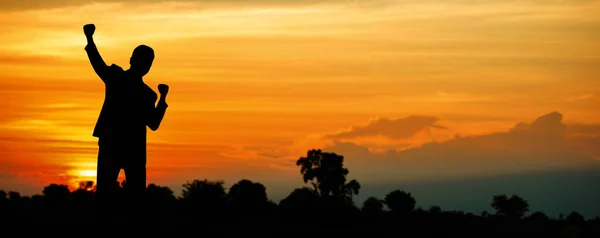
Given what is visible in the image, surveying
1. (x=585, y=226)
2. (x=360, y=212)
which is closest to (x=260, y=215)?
(x=360, y=212)

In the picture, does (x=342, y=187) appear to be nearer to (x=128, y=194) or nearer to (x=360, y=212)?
(x=360, y=212)

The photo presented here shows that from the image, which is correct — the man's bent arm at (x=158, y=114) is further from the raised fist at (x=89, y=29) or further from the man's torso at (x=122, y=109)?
the raised fist at (x=89, y=29)

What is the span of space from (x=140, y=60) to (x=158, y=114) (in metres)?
1.35

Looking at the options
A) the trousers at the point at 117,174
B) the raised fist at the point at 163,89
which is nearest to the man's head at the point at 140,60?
the raised fist at the point at 163,89

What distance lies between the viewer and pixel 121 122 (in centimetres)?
2039

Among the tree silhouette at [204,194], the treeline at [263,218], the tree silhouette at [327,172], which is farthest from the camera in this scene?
the tree silhouette at [327,172]

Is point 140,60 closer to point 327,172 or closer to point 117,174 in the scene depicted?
point 117,174

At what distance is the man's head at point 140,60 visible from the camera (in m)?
20.7

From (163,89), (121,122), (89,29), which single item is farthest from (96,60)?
(163,89)

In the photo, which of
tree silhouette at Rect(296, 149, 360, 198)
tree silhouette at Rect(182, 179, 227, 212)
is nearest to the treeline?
tree silhouette at Rect(182, 179, 227, 212)

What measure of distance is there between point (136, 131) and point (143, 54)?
1.69 meters

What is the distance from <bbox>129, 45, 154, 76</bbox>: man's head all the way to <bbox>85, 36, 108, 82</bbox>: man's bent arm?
0.66 metres

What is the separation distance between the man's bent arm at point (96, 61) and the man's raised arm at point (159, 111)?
146cm

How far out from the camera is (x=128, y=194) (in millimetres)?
20578
